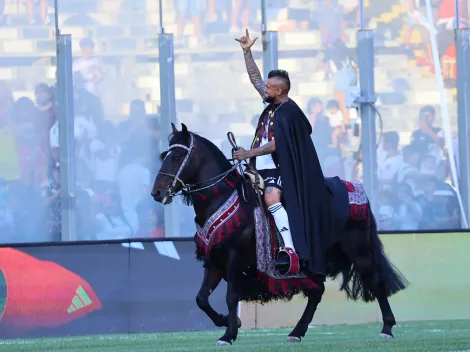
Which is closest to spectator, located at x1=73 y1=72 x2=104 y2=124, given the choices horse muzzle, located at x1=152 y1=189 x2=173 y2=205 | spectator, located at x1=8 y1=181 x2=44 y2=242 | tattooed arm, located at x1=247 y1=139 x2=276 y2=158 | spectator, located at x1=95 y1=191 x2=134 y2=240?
spectator, located at x1=95 y1=191 x2=134 y2=240

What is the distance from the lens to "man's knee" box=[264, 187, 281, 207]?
10.0 meters

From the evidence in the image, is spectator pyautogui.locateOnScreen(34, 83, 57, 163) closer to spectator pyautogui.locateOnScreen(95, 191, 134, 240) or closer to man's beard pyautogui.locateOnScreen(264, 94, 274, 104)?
spectator pyautogui.locateOnScreen(95, 191, 134, 240)

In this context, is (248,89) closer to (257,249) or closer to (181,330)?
(181,330)

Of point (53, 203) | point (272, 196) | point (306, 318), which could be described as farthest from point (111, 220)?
point (272, 196)

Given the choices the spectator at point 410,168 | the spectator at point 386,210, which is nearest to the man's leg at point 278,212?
the spectator at point 386,210

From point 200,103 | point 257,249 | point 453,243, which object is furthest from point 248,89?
point 257,249

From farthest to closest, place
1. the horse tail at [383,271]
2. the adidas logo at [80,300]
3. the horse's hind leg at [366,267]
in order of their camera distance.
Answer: the adidas logo at [80,300]
the horse tail at [383,271]
the horse's hind leg at [366,267]

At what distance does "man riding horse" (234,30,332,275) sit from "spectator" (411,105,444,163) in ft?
22.9

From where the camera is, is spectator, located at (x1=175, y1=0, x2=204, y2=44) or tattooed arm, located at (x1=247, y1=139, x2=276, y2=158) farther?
spectator, located at (x1=175, y1=0, x2=204, y2=44)

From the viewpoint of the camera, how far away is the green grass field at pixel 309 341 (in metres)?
9.17

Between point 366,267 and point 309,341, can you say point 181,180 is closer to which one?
point 309,341

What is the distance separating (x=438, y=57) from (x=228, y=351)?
31.0ft

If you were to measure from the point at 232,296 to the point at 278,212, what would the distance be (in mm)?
830

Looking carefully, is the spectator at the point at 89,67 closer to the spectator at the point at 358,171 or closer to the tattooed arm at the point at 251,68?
the spectator at the point at 358,171
